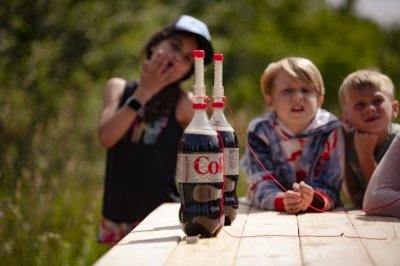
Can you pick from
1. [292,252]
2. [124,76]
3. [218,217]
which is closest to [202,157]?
[218,217]

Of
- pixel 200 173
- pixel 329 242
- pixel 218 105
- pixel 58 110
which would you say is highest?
pixel 218 105

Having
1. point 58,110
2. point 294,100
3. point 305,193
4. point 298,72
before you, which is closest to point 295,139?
point 294,100

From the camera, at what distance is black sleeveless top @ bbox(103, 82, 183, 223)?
383 centimetres

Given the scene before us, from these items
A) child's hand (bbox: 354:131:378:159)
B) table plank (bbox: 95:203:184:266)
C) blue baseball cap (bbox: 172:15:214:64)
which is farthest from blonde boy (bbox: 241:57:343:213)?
table plank (bbox: 95:203:184:266)

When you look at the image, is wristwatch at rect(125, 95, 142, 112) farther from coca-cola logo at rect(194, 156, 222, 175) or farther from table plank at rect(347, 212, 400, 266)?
coca-cola logo at rect(194, 156, 222, 175)

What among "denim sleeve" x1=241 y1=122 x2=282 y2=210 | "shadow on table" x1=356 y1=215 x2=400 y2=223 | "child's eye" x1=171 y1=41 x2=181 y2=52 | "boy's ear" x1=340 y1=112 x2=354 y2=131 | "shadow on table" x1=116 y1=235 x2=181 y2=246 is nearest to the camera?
"shadow on table" x1=116 y1=235 x2=181 y2=246

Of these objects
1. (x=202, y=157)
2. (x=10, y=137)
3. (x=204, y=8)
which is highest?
(x=204, y=8)

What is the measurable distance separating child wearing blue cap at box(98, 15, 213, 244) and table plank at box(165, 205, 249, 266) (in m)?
1.36

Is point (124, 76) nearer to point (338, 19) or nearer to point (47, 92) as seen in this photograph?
point (47, 92)

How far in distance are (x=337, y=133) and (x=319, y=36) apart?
3417 centimetres

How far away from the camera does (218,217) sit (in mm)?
2332

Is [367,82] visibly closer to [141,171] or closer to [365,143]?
[365,143]

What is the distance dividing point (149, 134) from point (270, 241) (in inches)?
67.0

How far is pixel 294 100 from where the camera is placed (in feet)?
10.8
